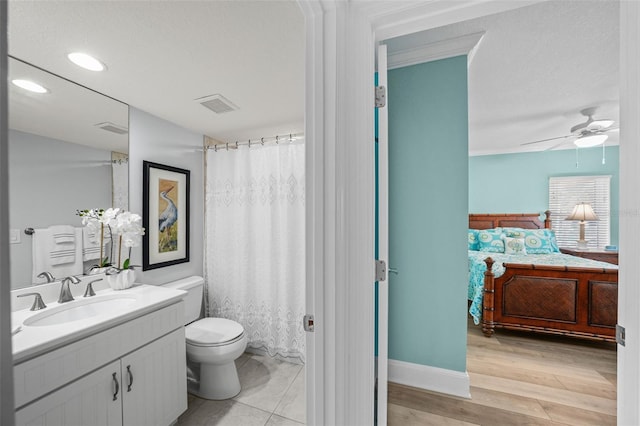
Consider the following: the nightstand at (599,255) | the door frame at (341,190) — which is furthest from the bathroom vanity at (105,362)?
the nightstand at (599,255)

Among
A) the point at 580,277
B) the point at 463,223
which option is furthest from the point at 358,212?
the point at 580,277

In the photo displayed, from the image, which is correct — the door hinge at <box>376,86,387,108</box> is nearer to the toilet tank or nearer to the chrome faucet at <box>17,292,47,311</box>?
the chrome faucet at <box>17,292,47,311</box>

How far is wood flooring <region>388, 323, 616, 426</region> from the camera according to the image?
1.66 metres

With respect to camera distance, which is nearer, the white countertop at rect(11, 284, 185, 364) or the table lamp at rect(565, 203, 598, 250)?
the white countertop at rect(11, 284, 185, 364)

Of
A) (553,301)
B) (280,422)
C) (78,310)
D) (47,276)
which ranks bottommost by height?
(280,422)

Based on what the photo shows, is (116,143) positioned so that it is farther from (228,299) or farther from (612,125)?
(612,125)

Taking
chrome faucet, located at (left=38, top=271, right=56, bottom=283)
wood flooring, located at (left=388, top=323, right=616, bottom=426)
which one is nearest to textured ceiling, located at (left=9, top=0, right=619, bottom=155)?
chrome faucet, located at (left=38, top=271, right=56, bottom=283)

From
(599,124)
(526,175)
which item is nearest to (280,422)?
(599,124)

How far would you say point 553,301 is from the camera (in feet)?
8.55

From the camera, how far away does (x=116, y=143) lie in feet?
6.24

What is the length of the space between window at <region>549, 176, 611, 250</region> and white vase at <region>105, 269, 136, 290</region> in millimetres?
5636

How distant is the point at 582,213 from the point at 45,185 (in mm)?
5906

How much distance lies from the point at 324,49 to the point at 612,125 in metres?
4.11

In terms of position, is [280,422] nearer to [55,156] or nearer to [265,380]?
[265,380]
